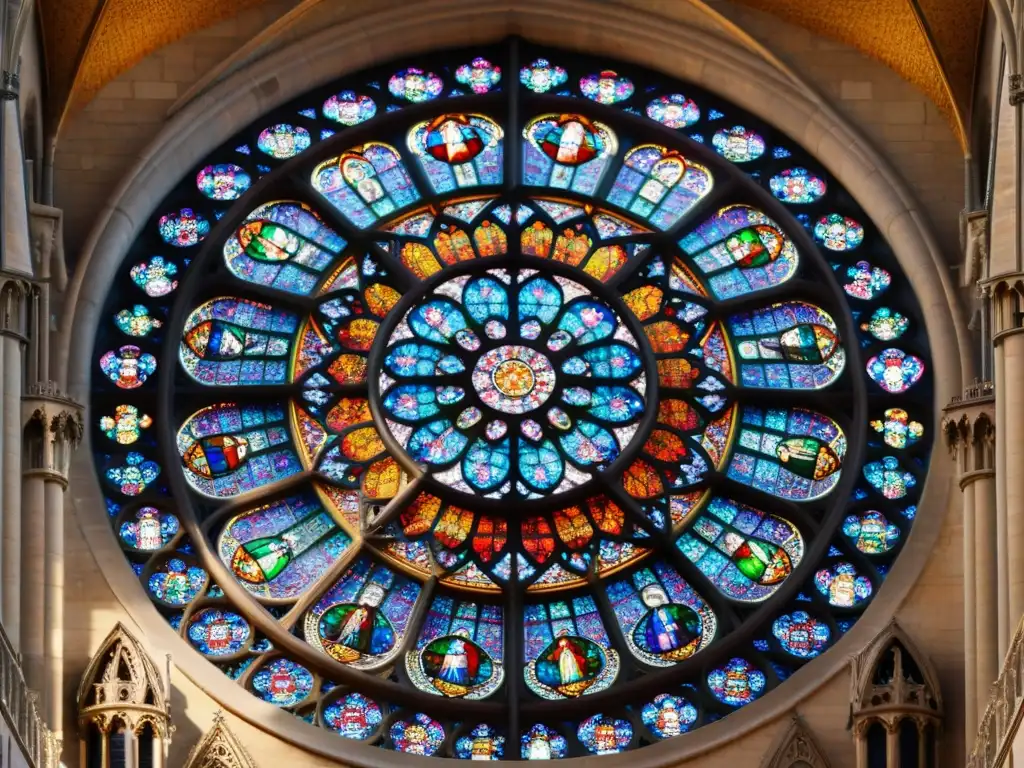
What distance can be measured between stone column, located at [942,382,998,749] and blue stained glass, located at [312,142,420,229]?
217 inches

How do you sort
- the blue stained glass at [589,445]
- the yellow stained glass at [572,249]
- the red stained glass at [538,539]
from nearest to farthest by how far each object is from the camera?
the red stained glass at [538,539]
the blue stained glass at [589,445]
the yellow stained glass at [572,249]

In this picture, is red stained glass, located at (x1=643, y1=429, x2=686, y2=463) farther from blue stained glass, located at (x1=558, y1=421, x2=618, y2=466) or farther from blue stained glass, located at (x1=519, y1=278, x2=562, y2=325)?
blue stained glass, located at (x1=519, y1=278, x2=562, y2=325)

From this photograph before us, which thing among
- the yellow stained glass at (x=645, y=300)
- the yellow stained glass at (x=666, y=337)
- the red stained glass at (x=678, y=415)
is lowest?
the red stained glass at (x=678, y=415)

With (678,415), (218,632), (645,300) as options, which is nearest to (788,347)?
(678,415)

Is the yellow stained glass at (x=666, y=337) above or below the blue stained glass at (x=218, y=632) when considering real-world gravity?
above

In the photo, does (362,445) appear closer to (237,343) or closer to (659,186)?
(237,343)

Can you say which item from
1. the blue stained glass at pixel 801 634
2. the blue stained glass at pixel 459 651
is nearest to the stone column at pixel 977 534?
the blue stained glass at pixel 801 634

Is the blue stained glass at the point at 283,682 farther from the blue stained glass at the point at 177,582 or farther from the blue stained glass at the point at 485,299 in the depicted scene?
the blue stained glass at the point at 485,299

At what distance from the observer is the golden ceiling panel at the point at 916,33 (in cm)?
3177

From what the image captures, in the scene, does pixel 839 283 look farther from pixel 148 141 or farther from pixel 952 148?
pixel 148 141

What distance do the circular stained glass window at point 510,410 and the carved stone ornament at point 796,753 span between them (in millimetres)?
761

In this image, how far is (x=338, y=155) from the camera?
109ft

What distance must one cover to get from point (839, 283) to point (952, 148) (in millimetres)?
1537

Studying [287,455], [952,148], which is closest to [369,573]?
[287,455]
